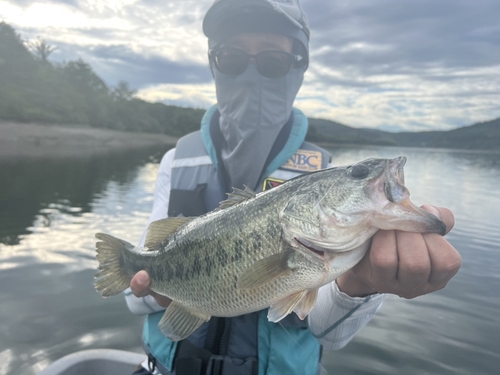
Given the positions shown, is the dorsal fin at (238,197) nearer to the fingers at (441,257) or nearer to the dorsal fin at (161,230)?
the dorsal fin at (161,230)

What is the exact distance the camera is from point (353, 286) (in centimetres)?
238

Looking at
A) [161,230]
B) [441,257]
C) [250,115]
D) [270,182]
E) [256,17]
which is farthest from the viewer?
[250,115]

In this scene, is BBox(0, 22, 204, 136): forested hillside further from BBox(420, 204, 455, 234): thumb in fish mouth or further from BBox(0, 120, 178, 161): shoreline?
BBox(420, 204, 455, 234): thumb in fish mouth

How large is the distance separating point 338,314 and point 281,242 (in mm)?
901

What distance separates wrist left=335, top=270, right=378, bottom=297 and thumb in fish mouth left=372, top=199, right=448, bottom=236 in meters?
0.62

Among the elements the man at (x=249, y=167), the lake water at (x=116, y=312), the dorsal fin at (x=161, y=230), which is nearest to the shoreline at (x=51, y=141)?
the lake water at (x=116, y=312)

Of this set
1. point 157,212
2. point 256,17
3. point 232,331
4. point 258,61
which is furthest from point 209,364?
point 256,17

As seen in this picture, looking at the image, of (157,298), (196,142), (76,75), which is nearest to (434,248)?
(157,298)

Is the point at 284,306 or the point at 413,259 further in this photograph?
the point at 284,306

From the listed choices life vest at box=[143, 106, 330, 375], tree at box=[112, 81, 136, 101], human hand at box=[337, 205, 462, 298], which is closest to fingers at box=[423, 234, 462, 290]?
human hand at box=[337, 205, 462, 298]

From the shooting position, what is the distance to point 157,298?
108 inches

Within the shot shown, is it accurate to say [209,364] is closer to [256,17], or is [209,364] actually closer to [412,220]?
A: [412,220]

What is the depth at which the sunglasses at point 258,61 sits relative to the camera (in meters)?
3.30

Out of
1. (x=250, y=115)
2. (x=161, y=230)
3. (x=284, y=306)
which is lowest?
(x=284, y=306)
